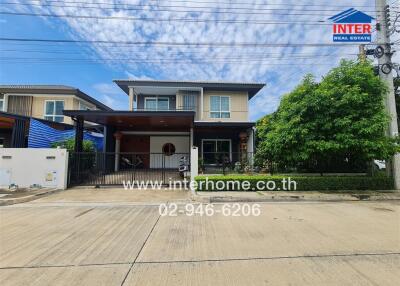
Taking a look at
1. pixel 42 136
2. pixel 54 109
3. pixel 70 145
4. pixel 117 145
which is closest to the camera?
pixel 42 136

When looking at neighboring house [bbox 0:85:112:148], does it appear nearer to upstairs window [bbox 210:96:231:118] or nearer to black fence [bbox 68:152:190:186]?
black fence [bbox 68:152:190:186]

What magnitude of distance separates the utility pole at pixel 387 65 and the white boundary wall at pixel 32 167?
1568 cm

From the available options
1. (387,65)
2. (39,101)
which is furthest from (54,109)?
(387,65)

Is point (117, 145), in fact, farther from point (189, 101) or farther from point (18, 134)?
point (189, 101)

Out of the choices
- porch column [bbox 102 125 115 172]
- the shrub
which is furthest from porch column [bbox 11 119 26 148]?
porch column [bbox 102 125 115 172]

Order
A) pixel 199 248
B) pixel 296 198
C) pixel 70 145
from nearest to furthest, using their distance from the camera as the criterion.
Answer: pixel 199 248 → pixel 296 198 → pixel 70 145

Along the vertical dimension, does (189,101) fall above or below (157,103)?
below

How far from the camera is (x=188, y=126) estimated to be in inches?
637

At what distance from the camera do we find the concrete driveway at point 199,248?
2.98m

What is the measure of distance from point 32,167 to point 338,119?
13747 mm

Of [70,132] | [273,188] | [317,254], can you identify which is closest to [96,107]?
[70,132]

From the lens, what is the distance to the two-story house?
1664 cm

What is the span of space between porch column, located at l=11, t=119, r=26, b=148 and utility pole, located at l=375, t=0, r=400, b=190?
1985cm
